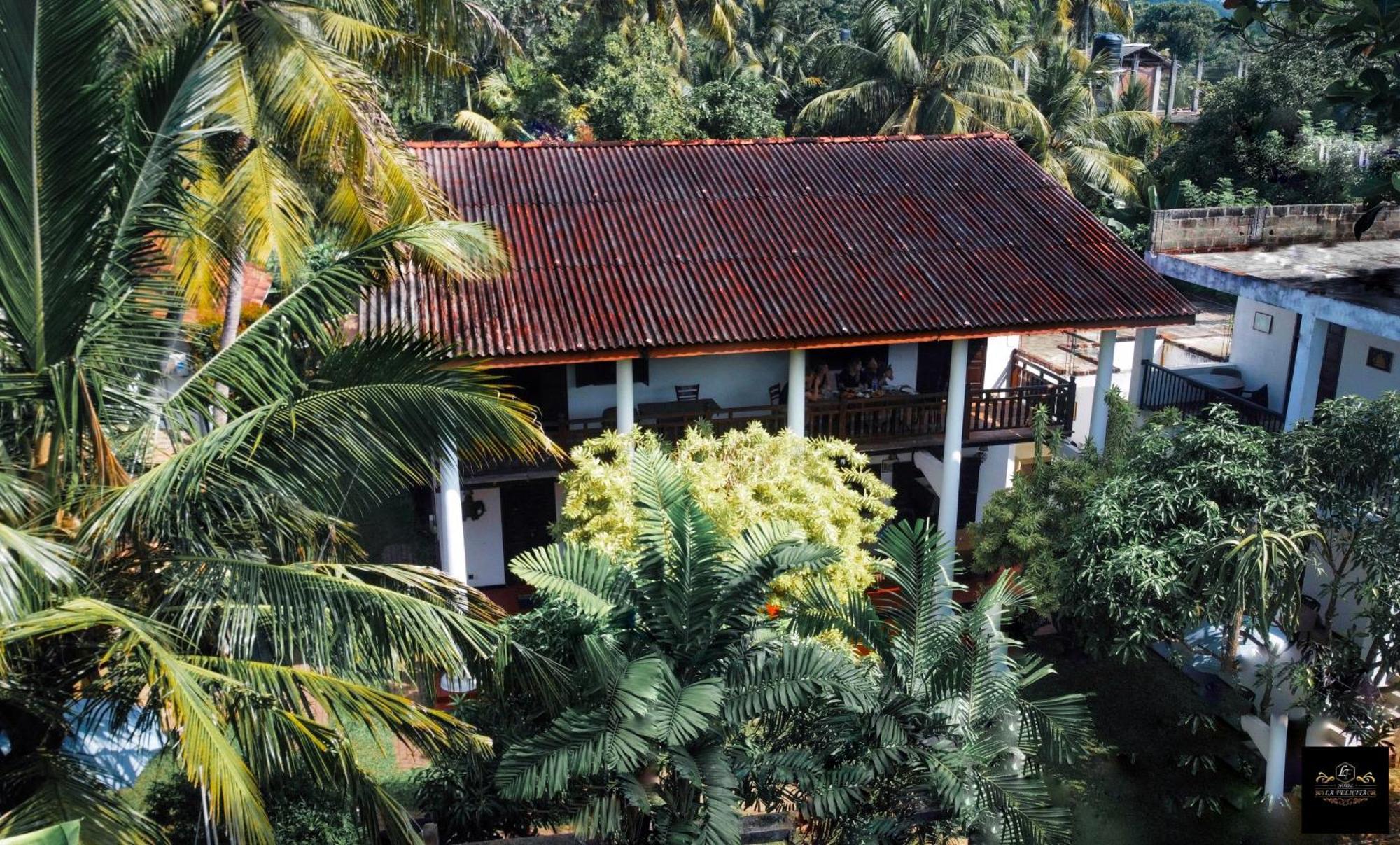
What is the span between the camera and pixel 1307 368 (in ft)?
44.6

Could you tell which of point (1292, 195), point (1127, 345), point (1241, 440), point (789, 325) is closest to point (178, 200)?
point (789, 325)

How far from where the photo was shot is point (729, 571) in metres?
7.75

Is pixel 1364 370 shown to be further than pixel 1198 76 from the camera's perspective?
No

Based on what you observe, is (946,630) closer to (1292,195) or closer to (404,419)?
(404,419)

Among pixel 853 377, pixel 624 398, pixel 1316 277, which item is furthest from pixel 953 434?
pixel 1316 277

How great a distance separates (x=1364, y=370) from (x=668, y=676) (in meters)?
12.3

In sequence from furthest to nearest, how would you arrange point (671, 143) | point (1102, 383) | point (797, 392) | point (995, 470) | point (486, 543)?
point (995, 470) → point (671, 143) → point (486, 543) → point (1102, 383) → point (797, 392)

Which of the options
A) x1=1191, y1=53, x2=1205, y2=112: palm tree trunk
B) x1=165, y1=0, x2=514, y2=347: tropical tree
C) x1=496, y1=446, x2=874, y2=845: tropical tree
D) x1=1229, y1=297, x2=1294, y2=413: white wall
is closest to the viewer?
x1=496, y1=446, x2=874, y2=845: tropical tree

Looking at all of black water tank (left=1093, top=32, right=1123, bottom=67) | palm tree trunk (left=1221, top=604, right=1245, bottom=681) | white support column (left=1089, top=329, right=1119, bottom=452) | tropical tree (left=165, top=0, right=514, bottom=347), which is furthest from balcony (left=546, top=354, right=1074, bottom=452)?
black water tank (left=1093, top=32, right=1123, bottom=67)

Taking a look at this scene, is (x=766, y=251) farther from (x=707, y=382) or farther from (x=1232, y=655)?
(x=1232, y=655)

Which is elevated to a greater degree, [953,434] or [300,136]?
[300,136]

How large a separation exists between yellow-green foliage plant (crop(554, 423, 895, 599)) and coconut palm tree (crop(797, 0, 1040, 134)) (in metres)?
17.3

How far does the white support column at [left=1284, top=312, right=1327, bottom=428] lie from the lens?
13469mm

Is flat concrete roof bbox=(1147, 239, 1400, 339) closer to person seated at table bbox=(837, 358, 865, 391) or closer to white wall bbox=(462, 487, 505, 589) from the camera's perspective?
person seated at table bbox=(837, 358, 865, 391)
